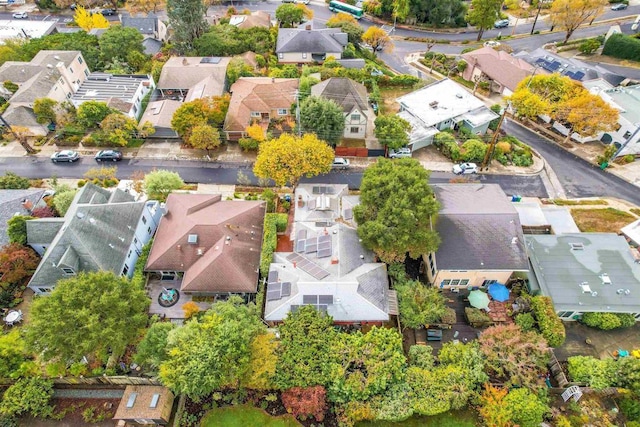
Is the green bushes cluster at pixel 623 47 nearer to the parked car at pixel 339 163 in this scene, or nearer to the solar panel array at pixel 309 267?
the parked car at pixel 339 163

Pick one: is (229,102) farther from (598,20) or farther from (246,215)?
(598,20)

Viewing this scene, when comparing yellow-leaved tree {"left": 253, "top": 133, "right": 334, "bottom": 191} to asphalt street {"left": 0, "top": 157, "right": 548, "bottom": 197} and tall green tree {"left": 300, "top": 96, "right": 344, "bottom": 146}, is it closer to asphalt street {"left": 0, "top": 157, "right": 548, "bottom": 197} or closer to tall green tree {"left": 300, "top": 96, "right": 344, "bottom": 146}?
tall green tree {"left": 300, "top": 96, "right": 344, "bottom": 146}

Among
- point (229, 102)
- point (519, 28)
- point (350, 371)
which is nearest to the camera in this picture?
point (350, 371)

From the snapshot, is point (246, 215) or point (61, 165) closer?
point (246, 215)

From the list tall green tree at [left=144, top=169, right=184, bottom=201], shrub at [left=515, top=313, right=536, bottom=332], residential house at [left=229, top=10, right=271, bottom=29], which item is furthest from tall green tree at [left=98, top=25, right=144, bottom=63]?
shrub at [left=515, top=313, right=536, bottom=332]

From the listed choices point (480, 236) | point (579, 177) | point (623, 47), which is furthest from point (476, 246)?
point (623, 47)

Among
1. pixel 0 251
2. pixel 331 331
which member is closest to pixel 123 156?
pixel 0 251
